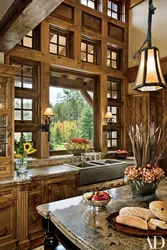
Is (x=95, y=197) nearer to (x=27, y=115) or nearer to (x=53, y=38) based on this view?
(x=27, y=115)

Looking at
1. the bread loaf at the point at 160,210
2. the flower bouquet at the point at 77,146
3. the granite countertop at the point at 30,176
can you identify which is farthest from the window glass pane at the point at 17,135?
the bread loaf at the point at 160,210

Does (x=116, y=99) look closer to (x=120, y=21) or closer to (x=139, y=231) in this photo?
(x=120, y=21)

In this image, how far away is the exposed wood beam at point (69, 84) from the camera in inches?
164

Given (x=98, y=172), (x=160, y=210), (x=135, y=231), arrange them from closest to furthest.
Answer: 1. (x=135, y=231)
2. (x=160, y=210)
3. (x=98, y=172)

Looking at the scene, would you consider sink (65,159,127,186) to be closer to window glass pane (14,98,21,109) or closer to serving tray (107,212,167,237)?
window glass pane (14,98,21,109)

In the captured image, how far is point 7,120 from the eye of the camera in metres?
2.79

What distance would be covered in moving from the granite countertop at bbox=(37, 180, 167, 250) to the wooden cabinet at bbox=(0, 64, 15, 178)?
3.97 ft

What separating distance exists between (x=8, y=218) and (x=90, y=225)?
5.22 feet

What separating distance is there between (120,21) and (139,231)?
15.7 ft

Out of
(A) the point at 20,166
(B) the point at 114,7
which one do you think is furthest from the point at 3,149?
(B) the point at 114,7

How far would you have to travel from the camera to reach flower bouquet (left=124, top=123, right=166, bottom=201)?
188cm

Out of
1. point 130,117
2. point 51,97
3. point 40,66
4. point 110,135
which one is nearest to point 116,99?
point 130,117

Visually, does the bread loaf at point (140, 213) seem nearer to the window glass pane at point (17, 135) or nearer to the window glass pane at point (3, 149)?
the window glass pane at point (3, 149)

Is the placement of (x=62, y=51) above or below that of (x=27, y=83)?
above
